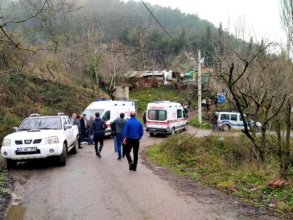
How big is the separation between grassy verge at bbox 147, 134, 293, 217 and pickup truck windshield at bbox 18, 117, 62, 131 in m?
4.22

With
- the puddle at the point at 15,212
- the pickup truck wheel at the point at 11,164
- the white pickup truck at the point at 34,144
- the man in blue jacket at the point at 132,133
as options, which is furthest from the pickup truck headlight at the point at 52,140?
the puddle at the point at 15,212

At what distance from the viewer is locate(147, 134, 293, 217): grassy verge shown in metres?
8.68

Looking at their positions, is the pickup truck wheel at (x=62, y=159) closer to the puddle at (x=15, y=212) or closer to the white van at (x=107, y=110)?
the puddle at (x=15, y=212)

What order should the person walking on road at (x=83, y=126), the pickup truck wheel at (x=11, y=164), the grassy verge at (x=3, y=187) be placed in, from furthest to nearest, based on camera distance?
1. the person walking on road at (x=83, y=126)
2. the pickup truck wheel at (x=11, y=164)
3. the grassy verge at (x=3, y=187)

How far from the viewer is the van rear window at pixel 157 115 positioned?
91.4 feet

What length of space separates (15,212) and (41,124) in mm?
6627

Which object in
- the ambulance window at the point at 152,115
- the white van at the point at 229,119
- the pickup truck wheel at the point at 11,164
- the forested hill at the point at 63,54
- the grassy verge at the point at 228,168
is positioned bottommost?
the grassy verge at the point at 228,168

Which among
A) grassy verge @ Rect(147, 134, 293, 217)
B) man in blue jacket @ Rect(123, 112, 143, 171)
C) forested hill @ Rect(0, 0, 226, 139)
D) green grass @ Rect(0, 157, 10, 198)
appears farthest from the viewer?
man in blue jacket @ Rect(123, 112, 143, 171)

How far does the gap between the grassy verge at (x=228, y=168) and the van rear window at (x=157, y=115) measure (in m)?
7.71

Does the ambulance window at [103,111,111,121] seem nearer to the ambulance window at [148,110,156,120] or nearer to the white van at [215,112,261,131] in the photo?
the ambulance window at [148,110,156,120]

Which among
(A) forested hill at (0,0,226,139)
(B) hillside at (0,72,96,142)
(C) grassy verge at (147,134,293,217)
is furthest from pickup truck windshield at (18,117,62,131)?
(B) hillside at (0,72,96,142)

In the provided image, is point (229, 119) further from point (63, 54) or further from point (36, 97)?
point (36, 97)

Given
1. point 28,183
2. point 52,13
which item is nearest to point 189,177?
point 28,183

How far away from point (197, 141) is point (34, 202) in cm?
1140
